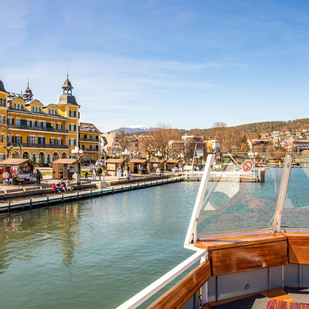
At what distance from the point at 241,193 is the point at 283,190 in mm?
732

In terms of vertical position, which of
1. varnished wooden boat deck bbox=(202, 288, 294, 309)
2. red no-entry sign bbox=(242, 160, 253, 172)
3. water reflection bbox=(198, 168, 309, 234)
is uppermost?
red no-entry sign bbox=(242, 160, 253, 172)

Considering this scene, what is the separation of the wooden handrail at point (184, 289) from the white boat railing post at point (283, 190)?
1.63m

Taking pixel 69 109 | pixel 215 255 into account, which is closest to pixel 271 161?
pixel 215 255

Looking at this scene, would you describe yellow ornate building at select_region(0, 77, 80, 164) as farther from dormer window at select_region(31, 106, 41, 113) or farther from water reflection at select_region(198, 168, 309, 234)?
water reflection at select_region(198, 168, 309, 234)

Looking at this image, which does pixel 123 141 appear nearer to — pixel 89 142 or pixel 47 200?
pixel 89 142

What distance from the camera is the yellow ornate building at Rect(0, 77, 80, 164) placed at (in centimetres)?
4978

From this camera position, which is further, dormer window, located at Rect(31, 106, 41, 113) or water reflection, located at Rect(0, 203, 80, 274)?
dormer window, located at Rect(31, 106, 41, 113)

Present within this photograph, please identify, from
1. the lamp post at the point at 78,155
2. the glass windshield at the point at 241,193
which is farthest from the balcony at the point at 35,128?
the glass windshield at the point at 241,193

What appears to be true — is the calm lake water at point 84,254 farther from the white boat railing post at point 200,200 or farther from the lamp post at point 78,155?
the lamp post at point 78,155

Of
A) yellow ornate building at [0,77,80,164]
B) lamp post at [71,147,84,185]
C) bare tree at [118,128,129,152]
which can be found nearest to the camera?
lamp post at [71,147,84,185]

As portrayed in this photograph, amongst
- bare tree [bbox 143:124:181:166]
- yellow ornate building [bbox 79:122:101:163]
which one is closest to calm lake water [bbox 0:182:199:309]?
bare tree [bbox 143:124:181:166]

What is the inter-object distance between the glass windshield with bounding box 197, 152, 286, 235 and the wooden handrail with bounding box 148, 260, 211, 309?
2.12 feet

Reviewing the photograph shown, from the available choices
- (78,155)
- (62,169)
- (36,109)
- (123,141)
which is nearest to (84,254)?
(78,155)

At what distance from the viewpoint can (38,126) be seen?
5578 centimetres
